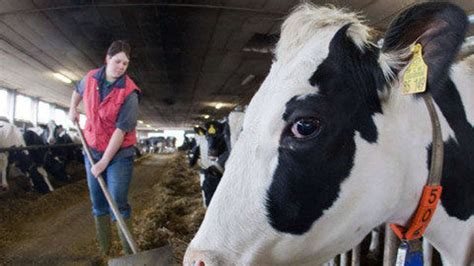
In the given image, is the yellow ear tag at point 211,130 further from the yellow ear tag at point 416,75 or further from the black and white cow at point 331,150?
the yellow ear tag at point 416,75

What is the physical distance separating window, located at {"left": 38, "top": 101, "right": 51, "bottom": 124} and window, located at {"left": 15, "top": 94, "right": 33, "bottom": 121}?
1.21m

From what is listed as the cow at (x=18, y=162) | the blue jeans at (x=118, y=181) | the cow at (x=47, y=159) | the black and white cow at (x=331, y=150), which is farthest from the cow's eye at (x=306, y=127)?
the cow at (x=47, y=159)

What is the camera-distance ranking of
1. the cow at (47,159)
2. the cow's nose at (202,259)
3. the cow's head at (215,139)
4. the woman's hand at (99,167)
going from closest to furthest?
the cow's nose at (202,259) → the woman's hand at (99,167) → the cow's head at (215,139) → the cow at (47,159)

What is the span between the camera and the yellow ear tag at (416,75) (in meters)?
1.00

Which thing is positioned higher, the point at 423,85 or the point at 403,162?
the point at 423,85

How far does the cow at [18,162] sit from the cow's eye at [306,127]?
9230 mm

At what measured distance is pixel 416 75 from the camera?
1.02 meters

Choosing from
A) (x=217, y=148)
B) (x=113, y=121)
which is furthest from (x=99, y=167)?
(x=217, y=148)

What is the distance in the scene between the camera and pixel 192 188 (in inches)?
335

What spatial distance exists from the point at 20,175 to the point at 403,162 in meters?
11.7

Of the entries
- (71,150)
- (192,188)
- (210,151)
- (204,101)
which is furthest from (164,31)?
(204,101)

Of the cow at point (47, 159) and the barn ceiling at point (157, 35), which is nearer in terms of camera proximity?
the barn ceiling at point (157, 35)

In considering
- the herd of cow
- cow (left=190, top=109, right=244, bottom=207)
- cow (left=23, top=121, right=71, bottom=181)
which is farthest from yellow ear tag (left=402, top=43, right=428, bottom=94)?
cow (left=23, top=121, right=71, bottom=181)

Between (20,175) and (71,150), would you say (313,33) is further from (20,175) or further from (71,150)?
(71,150)
